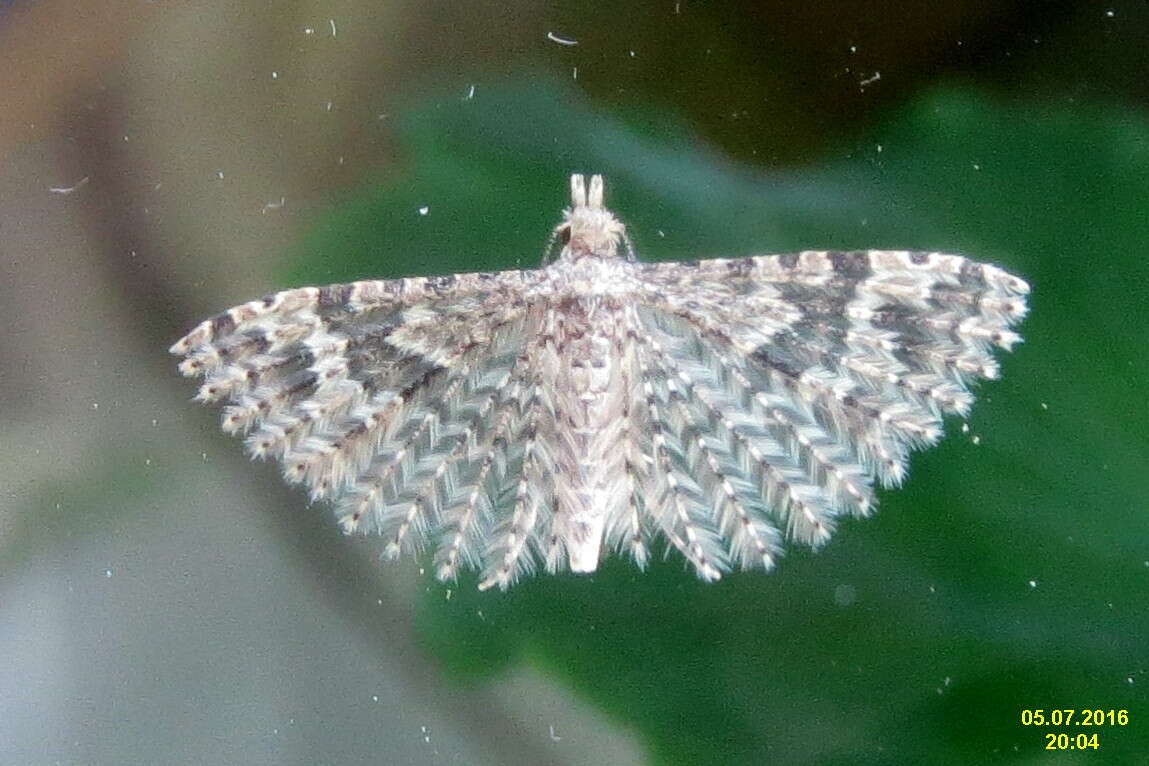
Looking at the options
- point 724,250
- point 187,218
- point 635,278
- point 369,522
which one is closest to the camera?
point 635,278

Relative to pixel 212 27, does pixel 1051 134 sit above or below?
below

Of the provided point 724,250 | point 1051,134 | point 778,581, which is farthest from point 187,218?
point 1051,134

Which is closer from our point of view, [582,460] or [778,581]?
[582,460]

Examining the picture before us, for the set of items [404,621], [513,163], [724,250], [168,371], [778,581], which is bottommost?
[404,621]

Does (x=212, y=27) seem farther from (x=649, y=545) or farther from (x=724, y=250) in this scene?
(x=649, y=545)
